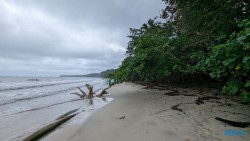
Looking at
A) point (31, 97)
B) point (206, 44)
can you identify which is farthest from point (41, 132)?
point (31, 97)

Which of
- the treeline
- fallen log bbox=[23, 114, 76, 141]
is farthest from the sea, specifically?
the treeline

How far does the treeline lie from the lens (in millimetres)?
3111

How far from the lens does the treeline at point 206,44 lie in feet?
10.2

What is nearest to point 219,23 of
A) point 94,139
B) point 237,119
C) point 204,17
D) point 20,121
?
point 204,17

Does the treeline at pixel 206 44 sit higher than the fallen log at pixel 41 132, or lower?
higher

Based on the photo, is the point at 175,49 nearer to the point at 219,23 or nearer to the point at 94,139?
the point at 219,23

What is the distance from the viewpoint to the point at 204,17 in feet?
19.1

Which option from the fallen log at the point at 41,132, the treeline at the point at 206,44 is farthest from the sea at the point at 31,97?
the treeline at the point at 206,44

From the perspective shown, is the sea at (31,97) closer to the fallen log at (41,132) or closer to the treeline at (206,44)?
the fallen log at (41,132)

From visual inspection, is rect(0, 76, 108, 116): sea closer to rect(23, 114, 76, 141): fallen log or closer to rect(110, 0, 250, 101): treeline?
rect(23, 114, 76, 141): fallen log

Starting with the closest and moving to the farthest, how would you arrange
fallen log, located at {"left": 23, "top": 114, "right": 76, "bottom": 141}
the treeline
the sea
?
the treeline < fallen log, located at {"left": 23, "top": 114, "right": 76, "bottom": 141} < the sea

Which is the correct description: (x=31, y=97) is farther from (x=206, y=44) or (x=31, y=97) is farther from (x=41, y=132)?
(x=206, y=44)

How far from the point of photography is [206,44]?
17.8 ft

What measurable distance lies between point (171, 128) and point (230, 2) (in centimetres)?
494
